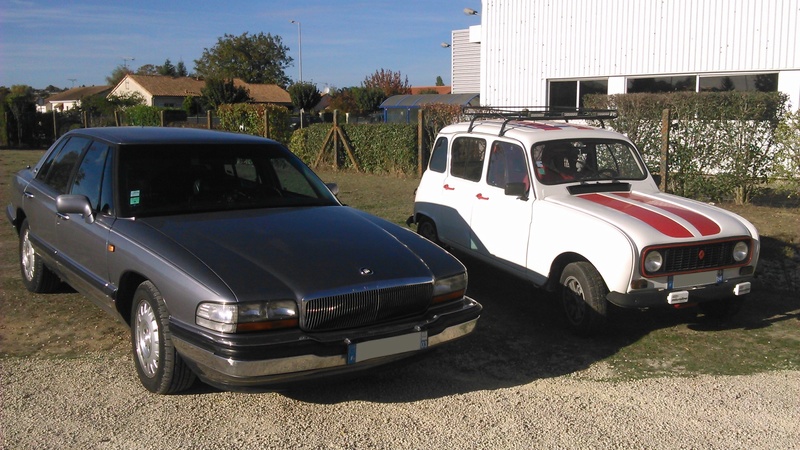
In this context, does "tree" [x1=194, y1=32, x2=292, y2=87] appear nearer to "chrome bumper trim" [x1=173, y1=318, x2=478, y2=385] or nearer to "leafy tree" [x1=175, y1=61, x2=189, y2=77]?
"leafy tree" [x1=175, y1=61, x2=189, y2=77]

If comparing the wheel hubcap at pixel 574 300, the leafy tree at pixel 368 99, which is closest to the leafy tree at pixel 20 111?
the leafy tree at pixel 368 99

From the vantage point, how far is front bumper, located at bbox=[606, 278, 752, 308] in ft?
18.0

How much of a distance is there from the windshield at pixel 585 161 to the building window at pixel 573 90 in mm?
12539

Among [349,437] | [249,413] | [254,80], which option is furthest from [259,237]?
[254,80]

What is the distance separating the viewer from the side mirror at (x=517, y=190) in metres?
6.56

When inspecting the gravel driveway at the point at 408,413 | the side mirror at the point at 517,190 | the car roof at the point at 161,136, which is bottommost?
the gravel driveway at the point at 408,413

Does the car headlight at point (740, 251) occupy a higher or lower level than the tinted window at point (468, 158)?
lower

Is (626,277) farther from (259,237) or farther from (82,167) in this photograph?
(82,167)

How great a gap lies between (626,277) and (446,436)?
2.07m

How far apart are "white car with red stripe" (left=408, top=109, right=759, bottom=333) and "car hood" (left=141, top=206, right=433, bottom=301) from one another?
173 cm

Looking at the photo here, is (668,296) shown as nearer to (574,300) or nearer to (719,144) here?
(574,300)

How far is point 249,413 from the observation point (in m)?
4.45

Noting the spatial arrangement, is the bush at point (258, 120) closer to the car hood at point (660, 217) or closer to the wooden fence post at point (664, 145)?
the wooden fence post at point (664, 145)

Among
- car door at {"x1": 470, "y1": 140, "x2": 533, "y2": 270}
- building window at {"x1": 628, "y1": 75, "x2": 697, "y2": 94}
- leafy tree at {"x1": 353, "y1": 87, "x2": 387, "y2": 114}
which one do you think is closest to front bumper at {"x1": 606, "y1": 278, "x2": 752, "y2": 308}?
car door at {"x1": 470, "y1": 140, "x2": 533, "y2": 270}
